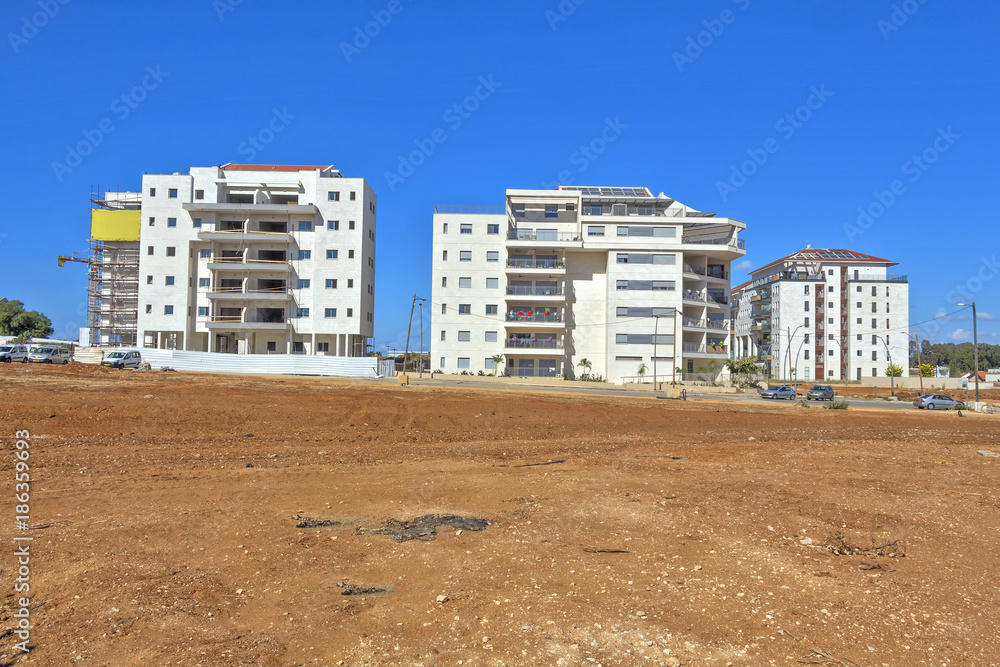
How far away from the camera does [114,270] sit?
70.4 metres

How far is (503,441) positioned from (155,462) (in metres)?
9.81

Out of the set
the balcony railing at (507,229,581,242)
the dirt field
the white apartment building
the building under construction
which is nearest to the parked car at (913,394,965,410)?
the balcony railing at (507,229,581,242)

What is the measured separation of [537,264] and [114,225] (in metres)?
52.4

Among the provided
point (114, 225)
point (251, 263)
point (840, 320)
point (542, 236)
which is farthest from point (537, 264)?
point (840, 320)

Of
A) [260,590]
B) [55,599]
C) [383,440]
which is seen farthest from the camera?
[383,440]

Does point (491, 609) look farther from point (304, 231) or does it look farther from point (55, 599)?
point (304, 231)

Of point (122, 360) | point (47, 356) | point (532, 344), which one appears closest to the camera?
point (47, 356)

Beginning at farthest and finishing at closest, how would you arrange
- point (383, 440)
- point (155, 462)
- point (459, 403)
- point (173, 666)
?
point (459, 403)
point (383, 440)
point (155, 462)
point (173, 666)

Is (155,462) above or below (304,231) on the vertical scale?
below

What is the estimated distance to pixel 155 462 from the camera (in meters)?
12.8

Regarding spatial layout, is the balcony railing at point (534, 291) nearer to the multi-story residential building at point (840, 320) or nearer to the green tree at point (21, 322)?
the multi-story residential building at point (840, 320)

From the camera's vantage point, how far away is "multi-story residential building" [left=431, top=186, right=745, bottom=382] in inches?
2464

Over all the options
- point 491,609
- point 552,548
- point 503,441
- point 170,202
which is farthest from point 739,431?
point 170,202

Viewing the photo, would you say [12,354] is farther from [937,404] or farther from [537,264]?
[937,404]
